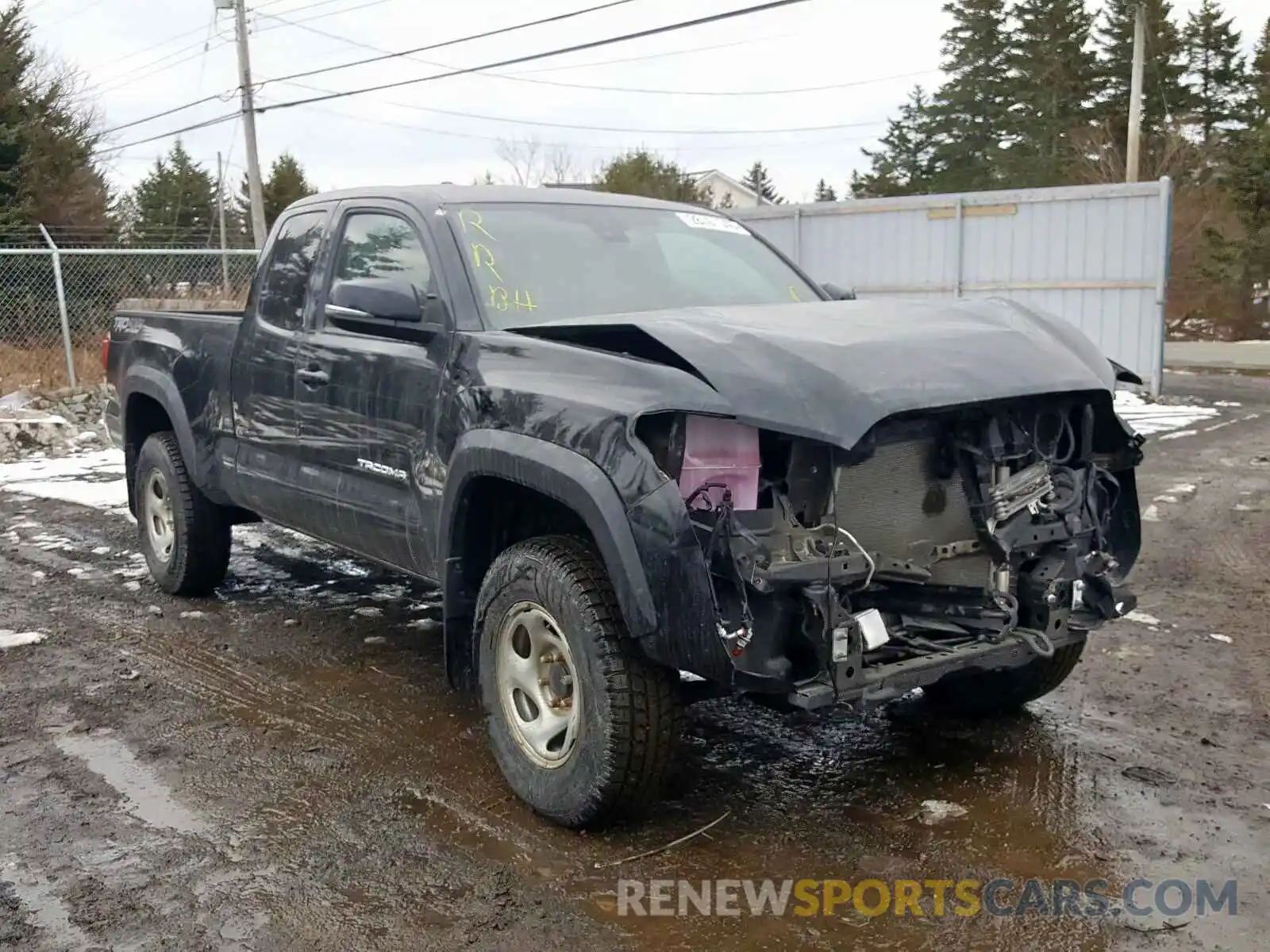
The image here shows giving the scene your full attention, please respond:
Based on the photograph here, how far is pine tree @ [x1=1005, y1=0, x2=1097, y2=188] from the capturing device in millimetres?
37625

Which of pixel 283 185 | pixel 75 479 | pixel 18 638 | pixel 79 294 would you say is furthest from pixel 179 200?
pixel 18 638

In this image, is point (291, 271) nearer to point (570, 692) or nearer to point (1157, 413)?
point (570, 692)

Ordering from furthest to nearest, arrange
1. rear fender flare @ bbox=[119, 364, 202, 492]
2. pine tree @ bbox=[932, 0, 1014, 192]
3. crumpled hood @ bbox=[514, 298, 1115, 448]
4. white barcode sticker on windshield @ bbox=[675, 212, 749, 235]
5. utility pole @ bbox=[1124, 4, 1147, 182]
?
pine tree @ bbox=[932, 0, 1014, 192]
utility pole @ bbox=[1124, 4, 1147, 182]
rear fender flare @ bbox=[119, 364, 202, 492]
white barcode sticker on windshield @ bbox=[675, 212, 749, 235]
crumpled hood @ bbox=[514, 298, 1115, 448]

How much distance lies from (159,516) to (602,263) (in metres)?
3.27

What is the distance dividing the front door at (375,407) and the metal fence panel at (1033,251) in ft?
31.6

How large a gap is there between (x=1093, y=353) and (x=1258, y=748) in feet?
4.98

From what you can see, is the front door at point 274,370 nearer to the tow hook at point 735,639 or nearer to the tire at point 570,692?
the tire at point 570,692

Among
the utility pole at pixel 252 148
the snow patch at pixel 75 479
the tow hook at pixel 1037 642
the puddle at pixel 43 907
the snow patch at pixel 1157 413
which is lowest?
the puddle at pixel 43 907

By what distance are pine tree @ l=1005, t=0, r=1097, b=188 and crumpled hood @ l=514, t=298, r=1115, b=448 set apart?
36322 mm

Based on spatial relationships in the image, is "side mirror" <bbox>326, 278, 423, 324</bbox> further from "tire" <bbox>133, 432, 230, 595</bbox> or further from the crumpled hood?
"tire" <bbox>133, 432, 230, 595</bbox>

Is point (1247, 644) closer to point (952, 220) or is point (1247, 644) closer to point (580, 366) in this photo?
point (580, 366)

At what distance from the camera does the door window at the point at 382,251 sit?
4332mm

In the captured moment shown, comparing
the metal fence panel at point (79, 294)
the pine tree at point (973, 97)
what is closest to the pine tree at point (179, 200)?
the metal fence panel at point (79, 294)

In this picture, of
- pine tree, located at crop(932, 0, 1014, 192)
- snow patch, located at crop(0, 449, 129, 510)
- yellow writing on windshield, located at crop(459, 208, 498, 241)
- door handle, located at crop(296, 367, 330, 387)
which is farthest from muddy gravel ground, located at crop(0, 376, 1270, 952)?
pine tree, located at crop(932, 0, 1014, 192)
